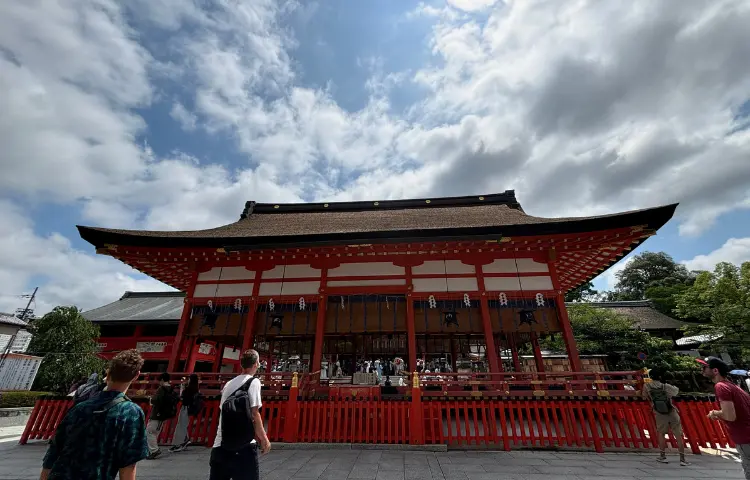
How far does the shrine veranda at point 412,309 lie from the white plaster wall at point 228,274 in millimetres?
32

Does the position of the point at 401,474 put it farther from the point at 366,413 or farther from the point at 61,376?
the point at 61,376

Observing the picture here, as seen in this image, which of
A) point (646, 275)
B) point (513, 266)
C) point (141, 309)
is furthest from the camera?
point (646, 275)

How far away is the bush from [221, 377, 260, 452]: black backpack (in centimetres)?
1427

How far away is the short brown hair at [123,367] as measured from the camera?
2.27 m

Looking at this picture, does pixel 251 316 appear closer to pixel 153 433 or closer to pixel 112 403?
pixel 153 433

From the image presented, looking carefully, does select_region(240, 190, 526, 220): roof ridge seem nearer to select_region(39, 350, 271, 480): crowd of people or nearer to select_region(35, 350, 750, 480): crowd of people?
select_region(35, 350, 750, 480): crowd of people

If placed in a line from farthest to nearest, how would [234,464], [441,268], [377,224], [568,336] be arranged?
[377,224] → [441,268] → [568,336] → [234,464]

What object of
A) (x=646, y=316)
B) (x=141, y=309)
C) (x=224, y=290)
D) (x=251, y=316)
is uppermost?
(x=646, y=316)

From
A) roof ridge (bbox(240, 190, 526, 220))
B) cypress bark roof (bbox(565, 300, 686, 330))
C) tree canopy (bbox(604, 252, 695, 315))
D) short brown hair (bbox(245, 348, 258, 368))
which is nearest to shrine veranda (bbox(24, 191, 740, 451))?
roof ridge (bbox(240, 190, 526, 220))

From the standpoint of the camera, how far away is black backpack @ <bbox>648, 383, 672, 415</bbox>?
599 cm

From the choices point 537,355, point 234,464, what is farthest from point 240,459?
point 537,355

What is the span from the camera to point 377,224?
1170 centimetres

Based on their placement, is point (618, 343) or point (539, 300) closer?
point (539, 300)

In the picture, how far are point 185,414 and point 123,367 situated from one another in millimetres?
5726
